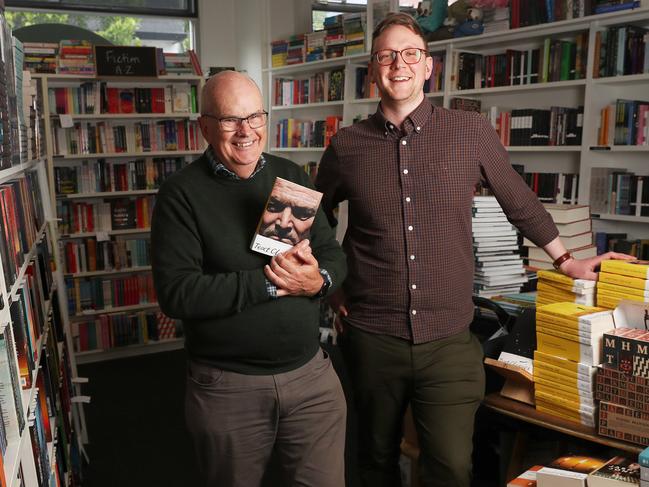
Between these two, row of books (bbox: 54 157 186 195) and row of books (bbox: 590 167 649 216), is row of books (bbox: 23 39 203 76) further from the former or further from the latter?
row of books (bbox: 590 167 649 216)

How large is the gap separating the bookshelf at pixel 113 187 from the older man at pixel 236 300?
361 centimetres

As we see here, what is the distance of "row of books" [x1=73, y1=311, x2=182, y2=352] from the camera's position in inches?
197

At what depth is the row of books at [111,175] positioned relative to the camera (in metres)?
4.98

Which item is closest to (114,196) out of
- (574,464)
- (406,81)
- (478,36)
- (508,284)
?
(478,36)

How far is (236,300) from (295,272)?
0.16 metres

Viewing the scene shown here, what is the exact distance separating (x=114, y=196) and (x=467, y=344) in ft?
12.8

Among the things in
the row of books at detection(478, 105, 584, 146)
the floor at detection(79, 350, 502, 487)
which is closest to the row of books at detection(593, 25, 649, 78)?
the row of books at detection(478, 105, 584, 146)

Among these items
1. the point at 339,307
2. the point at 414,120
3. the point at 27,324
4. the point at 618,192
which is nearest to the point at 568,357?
the point at 339,307

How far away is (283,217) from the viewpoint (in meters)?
1.60

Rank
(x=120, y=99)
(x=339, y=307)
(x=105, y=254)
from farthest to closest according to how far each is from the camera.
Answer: (x=105, y=254) → (x=120, y=99) → (x=339, y=307)

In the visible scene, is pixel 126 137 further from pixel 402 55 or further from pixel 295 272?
pixel 295 272

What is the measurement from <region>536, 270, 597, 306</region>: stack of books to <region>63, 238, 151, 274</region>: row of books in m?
3.57

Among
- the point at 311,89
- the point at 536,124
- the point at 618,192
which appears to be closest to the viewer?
the point at 618,192

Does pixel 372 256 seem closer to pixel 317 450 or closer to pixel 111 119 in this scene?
pixel 317 450
